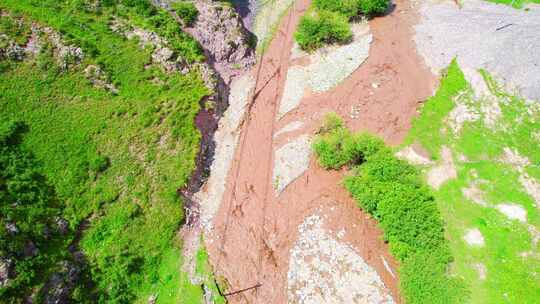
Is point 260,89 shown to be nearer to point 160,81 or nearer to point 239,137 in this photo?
point 239,137

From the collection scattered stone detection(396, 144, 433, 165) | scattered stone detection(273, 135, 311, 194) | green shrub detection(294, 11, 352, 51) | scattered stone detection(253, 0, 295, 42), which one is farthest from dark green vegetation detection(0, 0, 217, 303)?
scattered stone detection(396, 144, 433, 165)

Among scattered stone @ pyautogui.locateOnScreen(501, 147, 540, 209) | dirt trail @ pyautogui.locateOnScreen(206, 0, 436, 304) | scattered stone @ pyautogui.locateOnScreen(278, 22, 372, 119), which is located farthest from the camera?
scattered stone @ pyautogui.locateOnScreen(278, 22, 372, 119)

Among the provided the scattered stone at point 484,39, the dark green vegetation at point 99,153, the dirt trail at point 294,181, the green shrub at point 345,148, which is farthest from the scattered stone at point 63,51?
the scattered stone at point 484,39

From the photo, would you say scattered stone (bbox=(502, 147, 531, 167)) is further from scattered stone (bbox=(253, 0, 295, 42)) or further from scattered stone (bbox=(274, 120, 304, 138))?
scattered stone (bbox=(253, 0, 295, 42))

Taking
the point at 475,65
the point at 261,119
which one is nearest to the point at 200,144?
the point at 261,119

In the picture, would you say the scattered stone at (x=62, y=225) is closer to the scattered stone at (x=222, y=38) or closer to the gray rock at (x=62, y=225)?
the gray rock at (x=62, y=225)

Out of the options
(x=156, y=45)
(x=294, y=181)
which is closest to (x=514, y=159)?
(x=294, y=181)
